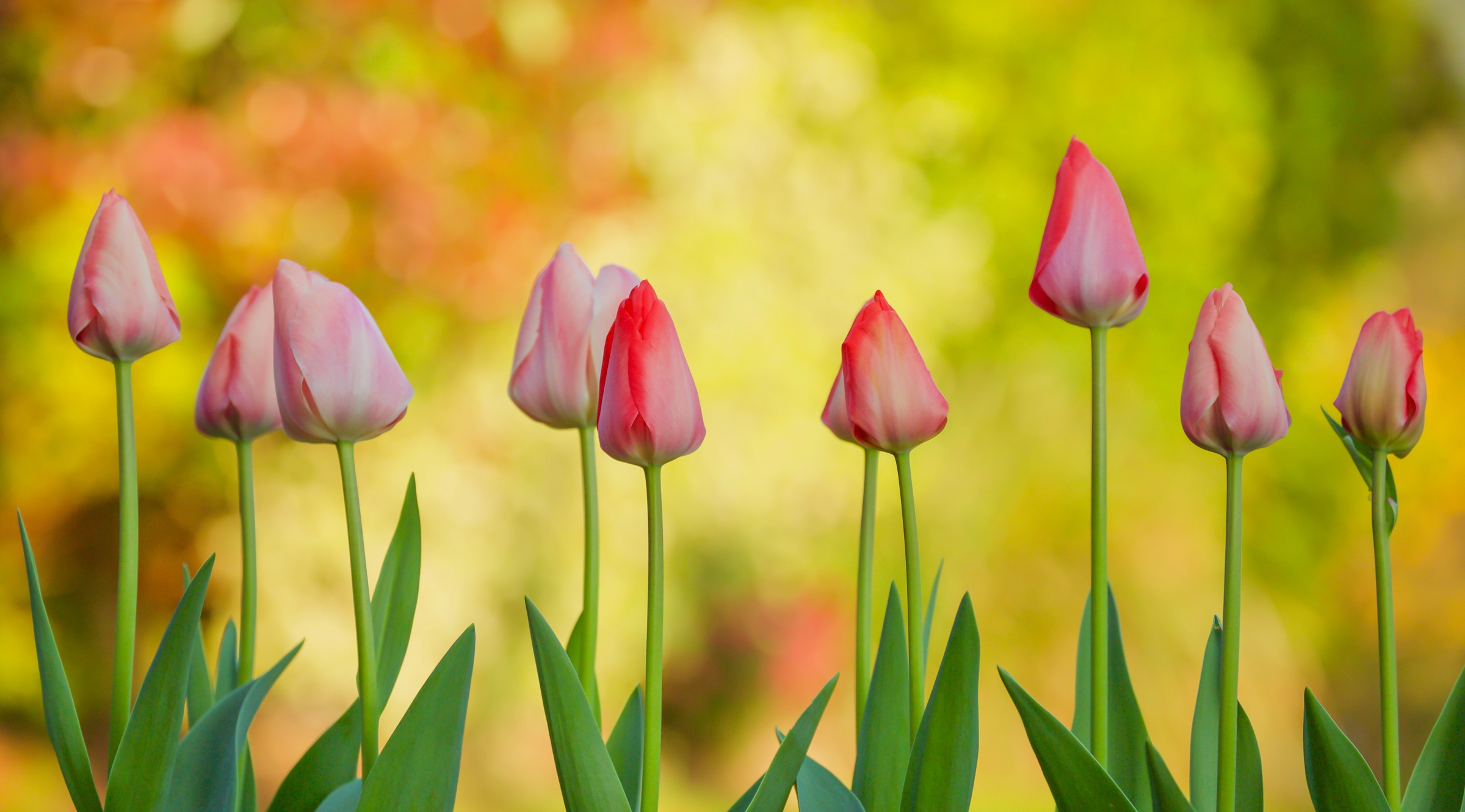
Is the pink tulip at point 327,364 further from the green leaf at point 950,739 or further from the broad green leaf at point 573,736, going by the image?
the green leaf at point 950,739

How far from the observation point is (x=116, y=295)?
14.4 inches

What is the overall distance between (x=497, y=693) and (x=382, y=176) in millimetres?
1121

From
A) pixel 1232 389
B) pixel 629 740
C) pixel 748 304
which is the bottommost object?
pixel 629 740

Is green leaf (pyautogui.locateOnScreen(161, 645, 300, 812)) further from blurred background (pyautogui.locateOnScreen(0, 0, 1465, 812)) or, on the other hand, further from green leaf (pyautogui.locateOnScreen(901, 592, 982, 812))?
blurred background (pyautogui.locateOnScreen(0, 0, 1465, 812))

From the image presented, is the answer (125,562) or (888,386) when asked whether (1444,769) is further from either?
(125,562)

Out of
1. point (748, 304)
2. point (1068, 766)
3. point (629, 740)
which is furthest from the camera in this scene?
point (748, 304)

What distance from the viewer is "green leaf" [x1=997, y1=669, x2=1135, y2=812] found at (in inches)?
12.2

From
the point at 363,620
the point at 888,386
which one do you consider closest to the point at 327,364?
the point at 363,620

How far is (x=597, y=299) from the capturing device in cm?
39

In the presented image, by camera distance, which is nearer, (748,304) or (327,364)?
(327,364)

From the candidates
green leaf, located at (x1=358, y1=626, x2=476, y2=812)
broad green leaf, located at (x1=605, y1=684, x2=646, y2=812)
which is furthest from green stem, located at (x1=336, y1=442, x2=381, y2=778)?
broad green leaf, located at (x1=605, y1=684, x2=646, y2=812)

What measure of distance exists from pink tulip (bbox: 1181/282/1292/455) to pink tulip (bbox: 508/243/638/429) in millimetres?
210

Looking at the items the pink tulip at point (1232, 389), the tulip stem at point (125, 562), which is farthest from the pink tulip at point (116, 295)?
the pink tulip at point (1232, 389)

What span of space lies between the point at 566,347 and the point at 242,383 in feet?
0.45
